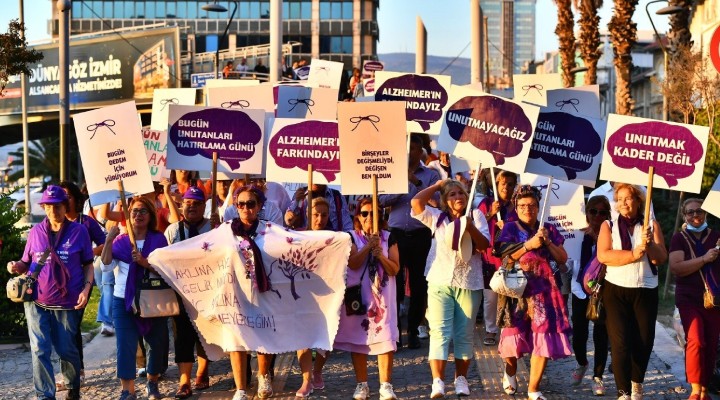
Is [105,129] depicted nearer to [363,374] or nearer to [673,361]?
[363,374]

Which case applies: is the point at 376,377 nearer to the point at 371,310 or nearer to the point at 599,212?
the point at 371,310

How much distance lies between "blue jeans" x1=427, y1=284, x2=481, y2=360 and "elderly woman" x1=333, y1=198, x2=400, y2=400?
0.30 m

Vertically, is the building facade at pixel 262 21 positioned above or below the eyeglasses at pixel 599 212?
above

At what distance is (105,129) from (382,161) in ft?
7.21

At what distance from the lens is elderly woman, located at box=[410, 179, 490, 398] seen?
8727mm

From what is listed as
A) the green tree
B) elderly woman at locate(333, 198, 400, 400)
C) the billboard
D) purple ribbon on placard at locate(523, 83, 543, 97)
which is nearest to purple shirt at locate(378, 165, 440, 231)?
elderly woman at locate(333, 198, 400, 400)

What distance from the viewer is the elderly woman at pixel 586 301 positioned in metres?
9.35

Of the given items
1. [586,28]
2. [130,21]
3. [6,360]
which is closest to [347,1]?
[130,21]

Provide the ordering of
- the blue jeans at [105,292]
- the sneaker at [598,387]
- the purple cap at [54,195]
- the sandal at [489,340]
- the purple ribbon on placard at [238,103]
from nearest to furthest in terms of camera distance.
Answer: the purple cap at [54,195] → the sneaker at [598,387] → the blue jeans at [105,292] → the sandal at [489,340] → the purple ribbon on placard at [238,103]

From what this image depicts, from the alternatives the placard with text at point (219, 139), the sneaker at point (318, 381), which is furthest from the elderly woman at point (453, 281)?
the placard with text at point (219, 139)

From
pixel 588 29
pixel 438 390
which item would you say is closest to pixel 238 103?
pixel 438 390

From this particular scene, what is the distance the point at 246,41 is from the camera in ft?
318

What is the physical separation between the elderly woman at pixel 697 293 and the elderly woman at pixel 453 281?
4.85ft

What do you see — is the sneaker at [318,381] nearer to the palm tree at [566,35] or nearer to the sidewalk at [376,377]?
the sidewalk at [376,377]
